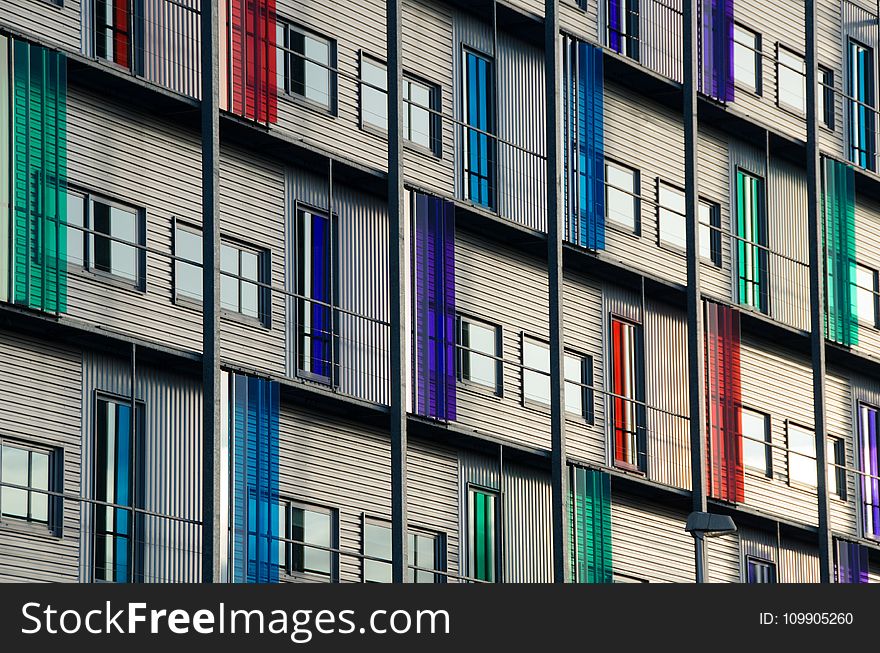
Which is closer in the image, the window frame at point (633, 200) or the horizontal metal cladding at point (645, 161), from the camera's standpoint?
the window frame at point (633, 200)

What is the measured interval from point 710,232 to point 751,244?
978mm

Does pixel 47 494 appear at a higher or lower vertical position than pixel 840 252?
lower

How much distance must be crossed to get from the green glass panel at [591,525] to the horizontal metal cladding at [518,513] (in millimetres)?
516

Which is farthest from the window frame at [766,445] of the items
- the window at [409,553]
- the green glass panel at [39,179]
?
the green glass panel at [39,179]

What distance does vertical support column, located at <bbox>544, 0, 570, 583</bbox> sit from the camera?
146 feet

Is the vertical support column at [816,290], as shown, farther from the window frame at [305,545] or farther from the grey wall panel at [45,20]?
the grey wall panel at [45,20]

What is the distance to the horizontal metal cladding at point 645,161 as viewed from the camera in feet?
157

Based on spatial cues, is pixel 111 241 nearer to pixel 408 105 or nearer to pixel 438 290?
pixel 438 290

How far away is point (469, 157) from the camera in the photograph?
44688mm

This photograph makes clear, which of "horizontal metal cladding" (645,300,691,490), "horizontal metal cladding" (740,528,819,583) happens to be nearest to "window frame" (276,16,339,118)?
"horizontal metal cladding" (645,300,691,490)

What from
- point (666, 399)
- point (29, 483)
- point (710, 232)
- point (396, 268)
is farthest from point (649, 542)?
point (29, 483)

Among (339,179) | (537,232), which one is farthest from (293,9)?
(537,232)

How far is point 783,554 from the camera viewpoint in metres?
50.3

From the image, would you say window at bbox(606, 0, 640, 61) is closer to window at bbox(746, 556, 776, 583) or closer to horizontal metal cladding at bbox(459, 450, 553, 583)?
horizontal metal cladding at bbox(459, 450, 553, 583)
